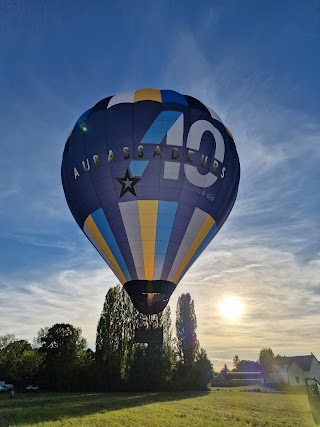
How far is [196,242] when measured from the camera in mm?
18688

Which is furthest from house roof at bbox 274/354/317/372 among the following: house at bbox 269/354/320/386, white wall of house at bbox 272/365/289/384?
white wall of house at bbox 272/365/289/384

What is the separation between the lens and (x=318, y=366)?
59406mm

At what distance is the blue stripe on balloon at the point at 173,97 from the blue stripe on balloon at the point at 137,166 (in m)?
3.80

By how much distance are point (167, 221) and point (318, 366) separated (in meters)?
54.9

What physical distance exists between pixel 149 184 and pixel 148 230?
2.22 metres

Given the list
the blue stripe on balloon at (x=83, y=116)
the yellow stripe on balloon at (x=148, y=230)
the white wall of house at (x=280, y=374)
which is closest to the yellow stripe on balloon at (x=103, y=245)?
the yellow stripe on balloon at (x=148, y=230)

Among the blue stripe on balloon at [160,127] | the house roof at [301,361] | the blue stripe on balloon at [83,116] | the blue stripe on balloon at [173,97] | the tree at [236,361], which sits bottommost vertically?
the house roof at [301,361]

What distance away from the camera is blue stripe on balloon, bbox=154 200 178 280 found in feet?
57.4

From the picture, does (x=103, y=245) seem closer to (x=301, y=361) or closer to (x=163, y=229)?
(x=163, y=229)

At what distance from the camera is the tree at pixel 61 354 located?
45.7m

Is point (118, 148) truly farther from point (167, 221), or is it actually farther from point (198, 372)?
point (198, 372)

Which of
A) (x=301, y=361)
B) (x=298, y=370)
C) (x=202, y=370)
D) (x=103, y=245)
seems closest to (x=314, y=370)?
(x=301, y=361)

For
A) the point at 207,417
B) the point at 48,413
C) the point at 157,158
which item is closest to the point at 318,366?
the point at 207,417

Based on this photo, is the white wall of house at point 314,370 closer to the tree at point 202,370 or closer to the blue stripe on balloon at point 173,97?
the tree at point 202,370
